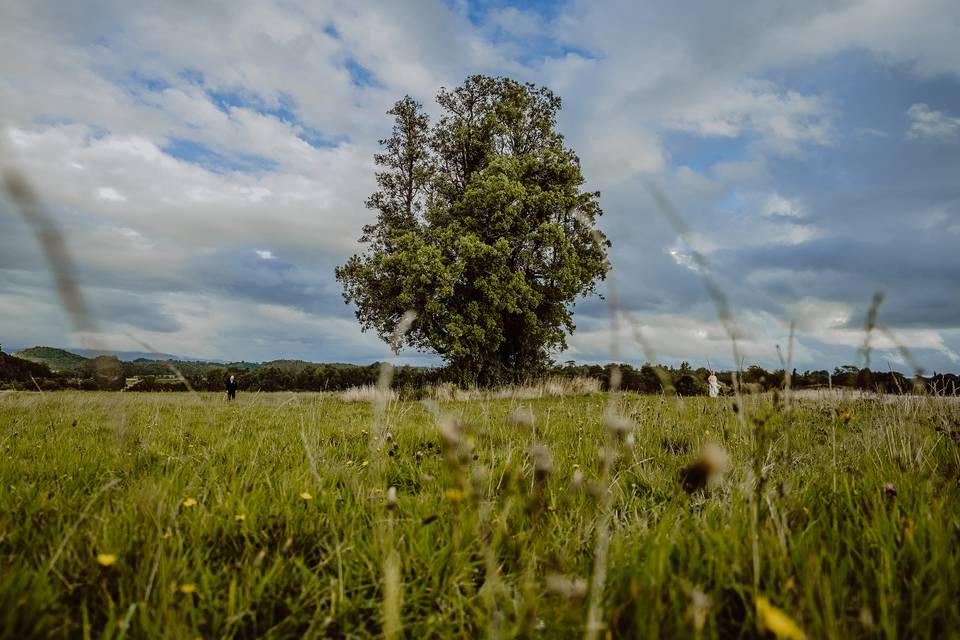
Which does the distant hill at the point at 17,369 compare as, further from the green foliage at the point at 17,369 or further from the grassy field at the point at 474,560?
the grassy field at the point at 474,560

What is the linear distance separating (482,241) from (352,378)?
35.8m

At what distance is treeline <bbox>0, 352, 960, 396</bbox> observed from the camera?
2.55m

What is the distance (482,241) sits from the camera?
22703 mm

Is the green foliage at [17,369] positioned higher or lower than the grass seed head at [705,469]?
lower

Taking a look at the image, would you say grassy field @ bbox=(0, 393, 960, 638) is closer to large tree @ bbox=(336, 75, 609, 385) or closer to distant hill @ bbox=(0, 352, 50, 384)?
large tree @ bbox=(336, 75, 609, 385)

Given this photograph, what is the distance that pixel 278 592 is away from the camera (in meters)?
1.84

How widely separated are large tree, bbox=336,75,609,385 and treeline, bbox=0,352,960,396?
3.11 m

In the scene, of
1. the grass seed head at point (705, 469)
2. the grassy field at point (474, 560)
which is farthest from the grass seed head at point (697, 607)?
the grass seed head at point (705, 469)

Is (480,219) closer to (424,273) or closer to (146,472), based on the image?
(424,273)

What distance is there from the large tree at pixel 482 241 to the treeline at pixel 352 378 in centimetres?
311

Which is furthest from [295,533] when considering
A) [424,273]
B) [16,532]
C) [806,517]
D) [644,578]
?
[424,273]

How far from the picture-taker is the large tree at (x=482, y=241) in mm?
21703

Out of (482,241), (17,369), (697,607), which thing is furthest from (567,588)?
(17,369)

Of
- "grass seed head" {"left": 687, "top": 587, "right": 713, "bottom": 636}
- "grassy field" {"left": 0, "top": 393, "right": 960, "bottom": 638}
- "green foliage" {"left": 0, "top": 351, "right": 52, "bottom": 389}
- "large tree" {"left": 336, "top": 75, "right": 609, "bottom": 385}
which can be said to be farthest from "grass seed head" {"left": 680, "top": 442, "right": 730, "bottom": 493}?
"green foliage" {"left": 0, "top": 351, "right": 52, "bottom": 389}
